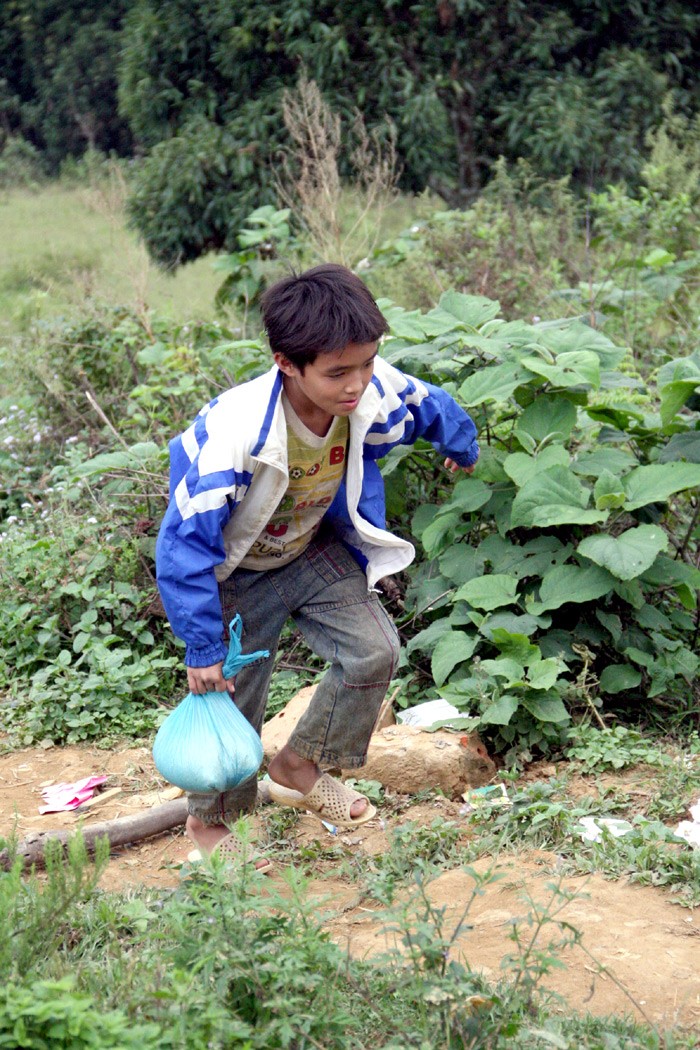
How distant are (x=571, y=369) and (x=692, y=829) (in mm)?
1508

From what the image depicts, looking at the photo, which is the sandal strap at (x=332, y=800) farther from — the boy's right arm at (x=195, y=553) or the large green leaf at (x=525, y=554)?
the large green leaf at (x=525, y=554)

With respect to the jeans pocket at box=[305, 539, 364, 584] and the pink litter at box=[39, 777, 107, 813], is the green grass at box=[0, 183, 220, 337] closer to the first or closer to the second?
the pink litter at box=[39, 777, 107, 813]

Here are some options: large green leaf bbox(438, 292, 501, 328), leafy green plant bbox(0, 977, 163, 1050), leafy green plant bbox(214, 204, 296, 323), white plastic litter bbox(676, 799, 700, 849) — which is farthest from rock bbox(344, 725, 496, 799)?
leafy green plant bbox(214, 204, 296, 323)

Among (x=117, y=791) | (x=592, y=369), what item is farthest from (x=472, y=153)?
(x=117, y=791)

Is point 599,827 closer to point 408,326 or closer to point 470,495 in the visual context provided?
point 470,495

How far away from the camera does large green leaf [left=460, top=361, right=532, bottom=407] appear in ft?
12.6

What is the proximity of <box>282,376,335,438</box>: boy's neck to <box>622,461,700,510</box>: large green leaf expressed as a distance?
3.98 ft

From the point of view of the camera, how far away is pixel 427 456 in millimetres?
4352

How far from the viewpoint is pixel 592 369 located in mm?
3805

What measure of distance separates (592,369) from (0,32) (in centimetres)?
1743

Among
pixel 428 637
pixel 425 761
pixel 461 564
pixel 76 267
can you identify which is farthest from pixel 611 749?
pixel 76 267

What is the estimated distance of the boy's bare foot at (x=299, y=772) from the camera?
3.32 m

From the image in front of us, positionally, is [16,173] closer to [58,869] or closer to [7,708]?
[7,708]

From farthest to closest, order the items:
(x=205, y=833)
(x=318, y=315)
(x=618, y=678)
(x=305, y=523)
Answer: (x=618, y=678) < (x=205, y=833) < (x=305, y=523) < (x=318, y=315)
